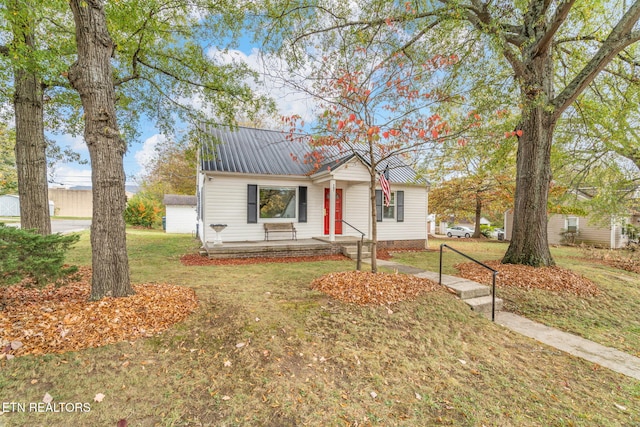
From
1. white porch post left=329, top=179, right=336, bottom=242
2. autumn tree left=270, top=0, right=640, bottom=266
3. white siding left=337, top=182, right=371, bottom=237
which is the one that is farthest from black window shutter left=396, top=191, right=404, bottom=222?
autumn tree left=270, top=0, right=640, bottom=266

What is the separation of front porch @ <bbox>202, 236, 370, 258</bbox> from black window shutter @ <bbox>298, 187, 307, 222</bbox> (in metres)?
1.11

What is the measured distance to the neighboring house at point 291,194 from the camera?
967 centimetres

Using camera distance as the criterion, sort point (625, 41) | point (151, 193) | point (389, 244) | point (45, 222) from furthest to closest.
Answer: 1. point (151, 193)
2. point (389, 244)
3. point (45, 222)
4. point (625, 41)

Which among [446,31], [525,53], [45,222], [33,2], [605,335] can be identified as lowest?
[605,335]

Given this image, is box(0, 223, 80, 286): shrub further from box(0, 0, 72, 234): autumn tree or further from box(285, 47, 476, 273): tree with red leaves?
box(285, 47, 476, 273): tree with red leaves

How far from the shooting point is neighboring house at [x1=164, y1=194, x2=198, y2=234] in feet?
65.9

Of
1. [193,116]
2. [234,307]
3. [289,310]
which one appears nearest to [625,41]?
[289,310]

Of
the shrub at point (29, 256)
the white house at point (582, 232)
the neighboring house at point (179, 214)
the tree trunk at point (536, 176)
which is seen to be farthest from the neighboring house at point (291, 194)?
the neighboring house at point (179, 214)

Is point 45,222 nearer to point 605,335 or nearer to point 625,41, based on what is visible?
point 605,335

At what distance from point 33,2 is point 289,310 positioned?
637 centimetres

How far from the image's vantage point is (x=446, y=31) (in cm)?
653

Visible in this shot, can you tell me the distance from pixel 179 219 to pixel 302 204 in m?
13.8

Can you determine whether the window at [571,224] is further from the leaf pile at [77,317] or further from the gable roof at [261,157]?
the leaf pile at [77,317]

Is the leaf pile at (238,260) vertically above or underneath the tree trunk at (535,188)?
underneath
